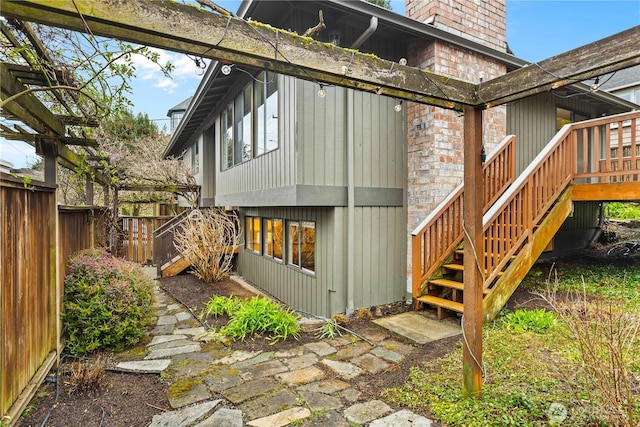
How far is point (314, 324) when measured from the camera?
16.5ft

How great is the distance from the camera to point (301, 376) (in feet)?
11.2

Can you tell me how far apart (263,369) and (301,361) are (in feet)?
1.41

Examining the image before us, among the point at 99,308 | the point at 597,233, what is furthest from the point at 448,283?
the point at 597,233

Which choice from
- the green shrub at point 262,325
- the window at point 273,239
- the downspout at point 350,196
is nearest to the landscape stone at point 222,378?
the green shrub at point 262,325

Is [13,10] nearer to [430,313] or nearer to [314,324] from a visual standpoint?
[314,324]

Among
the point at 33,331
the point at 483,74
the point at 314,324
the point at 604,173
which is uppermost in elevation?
the point at 483,74

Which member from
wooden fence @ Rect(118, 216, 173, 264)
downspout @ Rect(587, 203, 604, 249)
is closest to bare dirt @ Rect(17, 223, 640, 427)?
downspout @ Rect(587, 203, 604, 249)

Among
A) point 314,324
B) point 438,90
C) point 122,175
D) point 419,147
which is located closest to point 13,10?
point 438,90

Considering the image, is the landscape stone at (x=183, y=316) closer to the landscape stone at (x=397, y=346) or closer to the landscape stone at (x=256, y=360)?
the landscape stone at (x=256, y=360)

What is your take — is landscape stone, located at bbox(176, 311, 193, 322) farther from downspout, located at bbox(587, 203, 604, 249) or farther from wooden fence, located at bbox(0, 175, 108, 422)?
downspout, located at bbox(587, 203, 604, 249)

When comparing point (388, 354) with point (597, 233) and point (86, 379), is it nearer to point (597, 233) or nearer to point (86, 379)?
point (86, 379)

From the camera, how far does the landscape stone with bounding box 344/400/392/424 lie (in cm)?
265

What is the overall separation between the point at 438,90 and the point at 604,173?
4292mm

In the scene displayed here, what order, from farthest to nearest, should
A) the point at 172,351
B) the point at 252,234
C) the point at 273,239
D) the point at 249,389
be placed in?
the point at 252,234 → the point at 273,239 → the point at 172,351 → the point at 249,389
